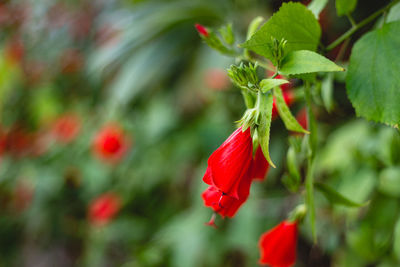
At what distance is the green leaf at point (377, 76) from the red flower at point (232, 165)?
9cm

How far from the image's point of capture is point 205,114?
1126 millimetres

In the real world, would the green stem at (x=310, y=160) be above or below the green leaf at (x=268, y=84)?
below

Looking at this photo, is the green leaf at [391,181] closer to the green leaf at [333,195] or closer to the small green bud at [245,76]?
the green leaf at [333,195]

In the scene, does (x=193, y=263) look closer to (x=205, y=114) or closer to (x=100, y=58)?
(x=205, y=114)

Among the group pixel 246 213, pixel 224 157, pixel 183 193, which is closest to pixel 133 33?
pixel 183 193

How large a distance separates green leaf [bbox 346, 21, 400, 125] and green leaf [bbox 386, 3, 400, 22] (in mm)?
31

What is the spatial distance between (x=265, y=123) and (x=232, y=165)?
5 centimetres

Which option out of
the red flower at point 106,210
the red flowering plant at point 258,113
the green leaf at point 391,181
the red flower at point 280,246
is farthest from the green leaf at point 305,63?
the red flower at point 106,210

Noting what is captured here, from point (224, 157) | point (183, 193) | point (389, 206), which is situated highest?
point (224, 157)

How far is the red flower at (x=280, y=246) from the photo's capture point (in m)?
0.39

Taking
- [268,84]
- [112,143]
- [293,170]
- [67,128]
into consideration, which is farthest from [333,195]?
[67,128]

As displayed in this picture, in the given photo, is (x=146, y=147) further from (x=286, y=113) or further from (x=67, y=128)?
(x=286, y=113)

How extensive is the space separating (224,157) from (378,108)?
13 centimetres

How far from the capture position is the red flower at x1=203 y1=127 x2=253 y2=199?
281 mm
